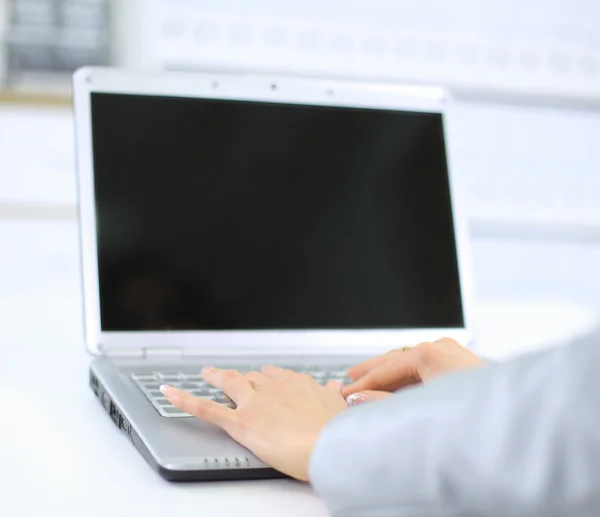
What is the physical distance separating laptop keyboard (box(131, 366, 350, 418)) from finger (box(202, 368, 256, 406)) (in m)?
0.01

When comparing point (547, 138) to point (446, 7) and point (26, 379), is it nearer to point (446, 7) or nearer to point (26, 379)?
point (446, 7)

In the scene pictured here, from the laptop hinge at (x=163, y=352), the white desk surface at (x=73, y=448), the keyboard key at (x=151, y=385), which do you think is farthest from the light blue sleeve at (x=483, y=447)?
the laptop hinge at (x=163, y=352)

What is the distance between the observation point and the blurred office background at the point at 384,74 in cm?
236

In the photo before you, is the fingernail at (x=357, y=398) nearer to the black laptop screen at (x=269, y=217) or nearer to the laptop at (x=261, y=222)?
the laptop at (x=261, y=222)

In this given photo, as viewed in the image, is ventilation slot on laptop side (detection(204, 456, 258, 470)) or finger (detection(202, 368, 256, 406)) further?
finger (detection(202, 368, 256, 406))

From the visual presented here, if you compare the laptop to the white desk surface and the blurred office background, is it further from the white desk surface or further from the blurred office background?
the blurred office background

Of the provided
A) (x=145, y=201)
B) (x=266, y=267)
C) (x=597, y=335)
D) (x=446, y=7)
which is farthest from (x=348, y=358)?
(x=446, y=7)

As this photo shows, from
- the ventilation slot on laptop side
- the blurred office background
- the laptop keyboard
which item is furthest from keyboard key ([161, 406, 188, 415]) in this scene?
the blurred office background

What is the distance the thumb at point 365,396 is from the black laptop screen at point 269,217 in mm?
278

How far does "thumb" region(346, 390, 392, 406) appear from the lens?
2.17ft

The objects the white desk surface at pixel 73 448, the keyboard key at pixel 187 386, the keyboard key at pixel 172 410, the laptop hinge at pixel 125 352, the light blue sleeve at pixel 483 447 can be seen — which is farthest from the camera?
the laptop hinge at pixel 125 352

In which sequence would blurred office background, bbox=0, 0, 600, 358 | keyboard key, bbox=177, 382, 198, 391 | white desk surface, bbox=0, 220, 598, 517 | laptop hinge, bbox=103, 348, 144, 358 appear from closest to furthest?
white desk surface, bbox=0, 220, 598, 517, keyboard key, bbox=177, 382, 198, 391, laptop hinge, bbox=103, 348, 144, 358, blurred office background, bbox=0, 0, 600, 358

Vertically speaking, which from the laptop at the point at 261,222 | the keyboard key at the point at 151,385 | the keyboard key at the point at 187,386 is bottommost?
the keyboard key at the point at 187,386

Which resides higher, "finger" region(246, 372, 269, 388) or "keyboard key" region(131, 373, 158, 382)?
"keyboard key" region(131, 373, 158, 382)
